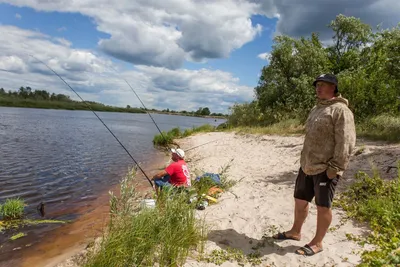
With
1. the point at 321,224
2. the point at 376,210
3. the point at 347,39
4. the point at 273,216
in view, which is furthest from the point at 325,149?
the point at 347,39

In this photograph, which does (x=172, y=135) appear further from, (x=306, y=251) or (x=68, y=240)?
(x=306, y=251)

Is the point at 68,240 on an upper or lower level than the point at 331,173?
lower

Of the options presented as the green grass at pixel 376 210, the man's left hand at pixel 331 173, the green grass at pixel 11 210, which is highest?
the man's left hand at pixel 331 173

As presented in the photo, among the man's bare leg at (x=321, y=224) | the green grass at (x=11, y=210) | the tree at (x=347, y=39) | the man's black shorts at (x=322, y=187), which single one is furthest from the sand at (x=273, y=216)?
the tree at (x=347, y=39)

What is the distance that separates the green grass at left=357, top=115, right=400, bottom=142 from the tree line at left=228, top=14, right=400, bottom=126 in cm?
137

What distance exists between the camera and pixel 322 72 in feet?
85.0

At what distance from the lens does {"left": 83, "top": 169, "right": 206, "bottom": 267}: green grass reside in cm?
345

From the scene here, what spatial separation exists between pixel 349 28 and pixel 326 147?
1244 inches

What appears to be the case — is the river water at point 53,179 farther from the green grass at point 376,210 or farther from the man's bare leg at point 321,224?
the green grass at point 376,210

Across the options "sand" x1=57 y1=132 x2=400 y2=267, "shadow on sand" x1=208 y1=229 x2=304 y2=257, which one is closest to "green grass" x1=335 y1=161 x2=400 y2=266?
"sand" x1=57 y1=132 x2=400 y2=267

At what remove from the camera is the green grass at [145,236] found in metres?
3.45

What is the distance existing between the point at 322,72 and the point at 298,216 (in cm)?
2432

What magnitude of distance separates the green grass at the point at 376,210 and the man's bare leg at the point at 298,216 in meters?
0.80

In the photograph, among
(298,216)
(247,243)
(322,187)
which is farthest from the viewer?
(247,243)
